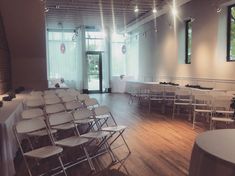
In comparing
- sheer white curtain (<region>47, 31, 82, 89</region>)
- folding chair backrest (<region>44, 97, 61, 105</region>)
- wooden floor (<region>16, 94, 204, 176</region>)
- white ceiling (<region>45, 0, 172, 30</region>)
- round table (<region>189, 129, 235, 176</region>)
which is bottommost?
wooden floor (<region>16, 94, 204, 176</region>)

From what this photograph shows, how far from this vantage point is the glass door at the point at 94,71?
15.0 meters

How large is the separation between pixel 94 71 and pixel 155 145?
10634mm

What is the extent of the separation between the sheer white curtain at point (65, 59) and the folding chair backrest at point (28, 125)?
1124 cm

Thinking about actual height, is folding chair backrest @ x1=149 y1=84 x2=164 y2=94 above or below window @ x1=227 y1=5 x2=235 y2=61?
below

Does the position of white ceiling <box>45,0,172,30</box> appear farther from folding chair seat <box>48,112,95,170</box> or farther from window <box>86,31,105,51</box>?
folding chair seat <box>48,112,95,170</box>

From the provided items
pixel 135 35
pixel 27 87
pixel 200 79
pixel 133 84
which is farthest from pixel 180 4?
pixel 27 87

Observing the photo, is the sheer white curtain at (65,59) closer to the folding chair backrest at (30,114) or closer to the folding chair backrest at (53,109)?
the folding chair backrest at (53,109)

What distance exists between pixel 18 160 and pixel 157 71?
27.5ft

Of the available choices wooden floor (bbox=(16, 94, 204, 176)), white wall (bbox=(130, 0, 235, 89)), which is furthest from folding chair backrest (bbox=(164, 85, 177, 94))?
wooden floor (bbox=(16, 94, 204, 176))

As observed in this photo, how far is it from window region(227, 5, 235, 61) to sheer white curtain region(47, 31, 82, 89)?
8.98 metres

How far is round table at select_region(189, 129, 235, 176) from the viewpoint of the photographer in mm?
1312

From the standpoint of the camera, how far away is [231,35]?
7.33 m

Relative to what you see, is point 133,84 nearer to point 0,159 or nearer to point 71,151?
point 71,151

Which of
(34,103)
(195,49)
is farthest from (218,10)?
(34,103)
